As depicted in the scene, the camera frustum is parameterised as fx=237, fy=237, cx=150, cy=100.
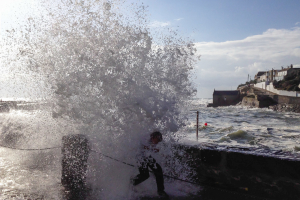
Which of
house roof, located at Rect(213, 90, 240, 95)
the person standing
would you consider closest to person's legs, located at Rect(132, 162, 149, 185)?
the person standing

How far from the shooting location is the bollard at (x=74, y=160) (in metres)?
4.28

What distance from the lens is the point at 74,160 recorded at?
4320 millimetres

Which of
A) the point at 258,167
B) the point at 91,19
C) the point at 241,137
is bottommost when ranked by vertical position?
the point at 241,137

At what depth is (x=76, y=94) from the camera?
17.0ft

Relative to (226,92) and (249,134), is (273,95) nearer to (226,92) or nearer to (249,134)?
(226,92)

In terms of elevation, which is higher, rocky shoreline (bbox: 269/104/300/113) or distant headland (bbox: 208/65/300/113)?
distant headland (bbox: 208/65/300/113)

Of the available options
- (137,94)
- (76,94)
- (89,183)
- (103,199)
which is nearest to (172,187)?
(103,199)

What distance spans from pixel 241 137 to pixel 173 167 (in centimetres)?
1267

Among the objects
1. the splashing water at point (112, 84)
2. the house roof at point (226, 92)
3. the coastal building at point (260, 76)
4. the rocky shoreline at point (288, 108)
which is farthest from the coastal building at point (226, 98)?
the splashing water at point (112, 84)

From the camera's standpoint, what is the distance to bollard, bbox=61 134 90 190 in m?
4.28

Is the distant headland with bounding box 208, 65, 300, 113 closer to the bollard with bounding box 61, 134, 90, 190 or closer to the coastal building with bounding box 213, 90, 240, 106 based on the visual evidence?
the coastal building with bounding box 213, 90, 240, 106

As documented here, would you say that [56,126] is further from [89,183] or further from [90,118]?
[89,183]

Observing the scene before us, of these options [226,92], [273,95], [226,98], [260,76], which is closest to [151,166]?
[273,95]

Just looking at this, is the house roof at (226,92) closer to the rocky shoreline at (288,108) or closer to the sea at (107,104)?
the rocky shoreline at (288,108)
